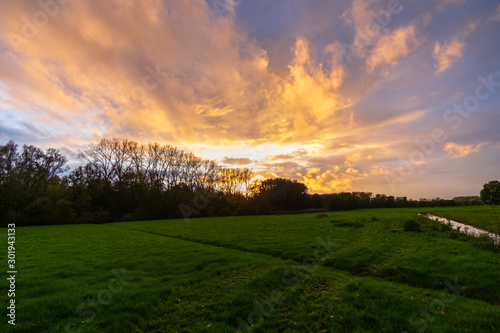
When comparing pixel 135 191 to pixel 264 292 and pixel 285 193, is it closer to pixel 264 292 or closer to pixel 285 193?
pixel 285 193

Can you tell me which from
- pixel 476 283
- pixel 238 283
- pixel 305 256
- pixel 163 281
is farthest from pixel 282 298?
pixel 476 283

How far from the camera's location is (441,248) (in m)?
14.2

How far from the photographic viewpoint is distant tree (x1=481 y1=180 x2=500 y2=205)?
15.0 metres

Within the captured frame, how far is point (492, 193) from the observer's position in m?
15.3

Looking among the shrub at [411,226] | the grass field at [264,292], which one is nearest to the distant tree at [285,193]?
the shrub at [411,226]

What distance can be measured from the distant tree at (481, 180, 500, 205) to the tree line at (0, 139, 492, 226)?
52.1m

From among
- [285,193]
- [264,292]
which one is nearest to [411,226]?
[264,292]

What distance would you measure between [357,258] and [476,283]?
488 centimetres

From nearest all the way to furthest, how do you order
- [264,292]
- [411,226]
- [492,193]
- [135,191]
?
[264,292] → [492,193] → [411,226] → [135,191]

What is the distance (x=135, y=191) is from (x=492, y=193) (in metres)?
71.3

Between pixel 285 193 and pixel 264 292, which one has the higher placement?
pixel 285 193

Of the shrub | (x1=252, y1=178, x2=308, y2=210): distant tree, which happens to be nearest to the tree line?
(x1=252, y1=178, x2=308, y2=210): distant tree

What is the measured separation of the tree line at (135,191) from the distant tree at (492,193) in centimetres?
5206

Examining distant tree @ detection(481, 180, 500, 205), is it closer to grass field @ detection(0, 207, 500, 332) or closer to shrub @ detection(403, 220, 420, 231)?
grass field @ detection(0, 207, 500, 332)
